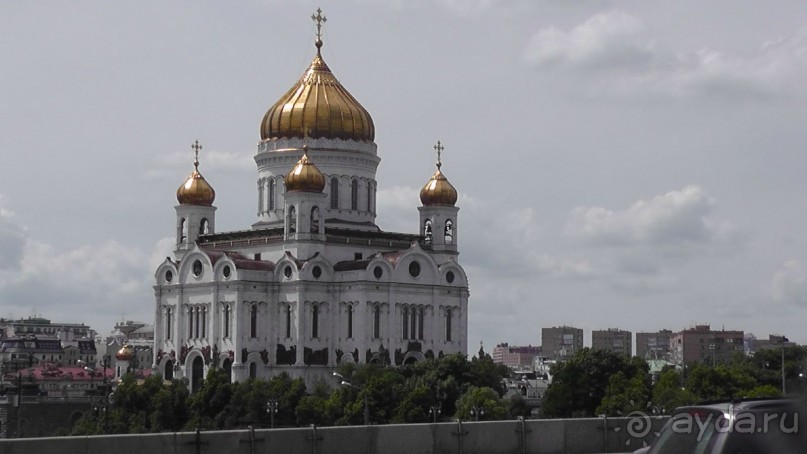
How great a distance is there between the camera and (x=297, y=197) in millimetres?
89812

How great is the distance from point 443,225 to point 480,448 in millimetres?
72302

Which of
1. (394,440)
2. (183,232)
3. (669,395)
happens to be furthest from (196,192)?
(394,440)

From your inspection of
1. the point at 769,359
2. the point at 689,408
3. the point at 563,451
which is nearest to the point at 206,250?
the point at 769,359

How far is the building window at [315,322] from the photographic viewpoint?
89875mm

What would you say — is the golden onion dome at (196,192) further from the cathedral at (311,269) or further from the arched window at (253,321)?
the arched window at (253,321)

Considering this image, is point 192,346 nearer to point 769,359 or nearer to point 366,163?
point 366,163

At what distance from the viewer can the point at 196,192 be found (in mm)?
98500

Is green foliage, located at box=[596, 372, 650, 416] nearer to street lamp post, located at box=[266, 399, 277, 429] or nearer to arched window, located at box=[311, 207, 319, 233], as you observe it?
street lamp post, located at box=[266, 399, 277, 429]

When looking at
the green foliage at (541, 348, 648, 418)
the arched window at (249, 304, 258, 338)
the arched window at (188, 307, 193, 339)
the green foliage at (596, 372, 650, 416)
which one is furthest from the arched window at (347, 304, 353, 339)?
the green foliage at (596, 372, 650, 416)

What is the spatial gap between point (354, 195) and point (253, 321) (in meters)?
10.7

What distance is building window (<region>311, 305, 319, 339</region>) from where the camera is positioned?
89875mm

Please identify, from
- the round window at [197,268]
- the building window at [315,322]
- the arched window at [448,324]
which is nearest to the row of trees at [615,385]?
the arched window at [448,324]

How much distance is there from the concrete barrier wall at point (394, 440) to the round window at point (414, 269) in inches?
2543

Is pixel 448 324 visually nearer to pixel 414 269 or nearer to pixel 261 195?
pixel 414 269
